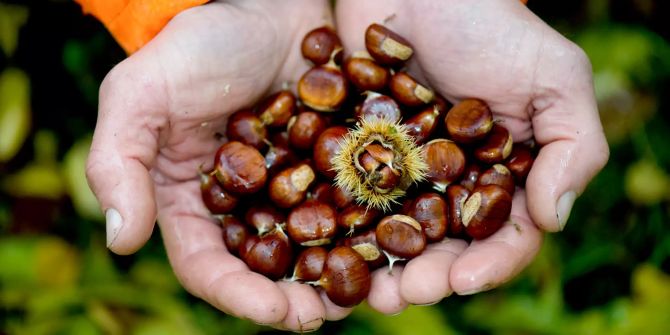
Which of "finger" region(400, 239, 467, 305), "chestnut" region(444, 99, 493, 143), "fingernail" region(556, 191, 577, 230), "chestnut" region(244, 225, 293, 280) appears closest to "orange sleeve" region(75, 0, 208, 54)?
"chestnut" region(244, 225, 293, 280)

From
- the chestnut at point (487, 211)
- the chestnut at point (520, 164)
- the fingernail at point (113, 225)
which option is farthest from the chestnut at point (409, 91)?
the fingernail at point (113, 225)

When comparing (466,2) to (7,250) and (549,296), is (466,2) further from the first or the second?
(7,250)

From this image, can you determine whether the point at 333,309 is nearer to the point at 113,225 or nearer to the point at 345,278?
the point at 345,278

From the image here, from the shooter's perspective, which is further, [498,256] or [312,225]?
[312,225]

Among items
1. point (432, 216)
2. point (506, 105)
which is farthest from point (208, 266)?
point (506, 105)

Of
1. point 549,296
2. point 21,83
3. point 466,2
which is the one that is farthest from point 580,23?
point 21,83
